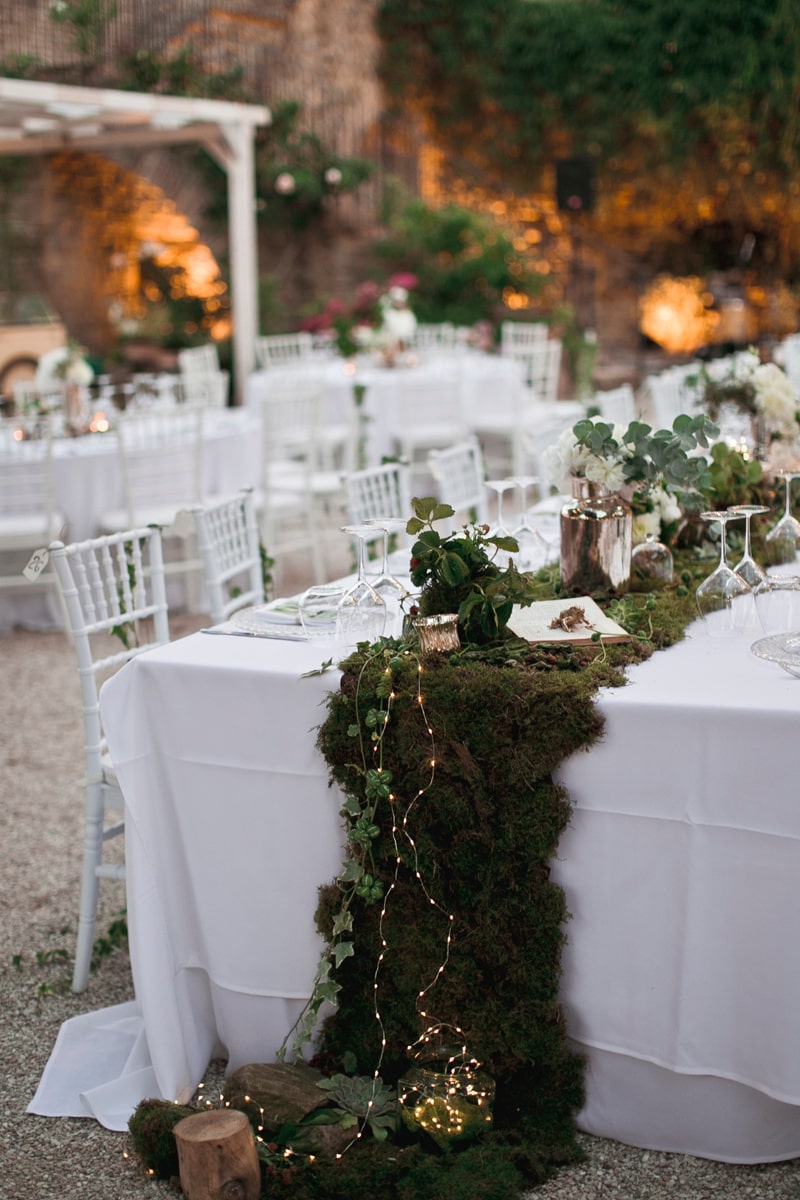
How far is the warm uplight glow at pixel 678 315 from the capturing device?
54.6 feet

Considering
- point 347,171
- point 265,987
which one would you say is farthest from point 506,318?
point 265,987

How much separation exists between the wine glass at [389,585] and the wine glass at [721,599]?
22.3 inches

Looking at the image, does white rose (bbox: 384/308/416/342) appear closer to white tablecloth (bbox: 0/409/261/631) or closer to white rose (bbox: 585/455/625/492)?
white tablecloth (bbox: 0/409/261/631)

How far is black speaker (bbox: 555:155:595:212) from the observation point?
44.1 feet

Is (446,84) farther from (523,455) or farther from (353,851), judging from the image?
(353,851)

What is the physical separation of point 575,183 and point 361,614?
39.7ft

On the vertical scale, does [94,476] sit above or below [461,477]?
below

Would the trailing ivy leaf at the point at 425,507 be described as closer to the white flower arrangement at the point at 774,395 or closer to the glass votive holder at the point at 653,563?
the glass votive holder at the point at 653,563

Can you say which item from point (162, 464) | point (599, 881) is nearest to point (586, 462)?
point (599, 881)

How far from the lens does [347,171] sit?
13617 millimetres

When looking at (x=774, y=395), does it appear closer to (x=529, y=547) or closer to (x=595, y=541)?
(x=529, y=547)

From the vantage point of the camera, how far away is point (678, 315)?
16.8m

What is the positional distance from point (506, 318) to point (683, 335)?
4857 millimetres

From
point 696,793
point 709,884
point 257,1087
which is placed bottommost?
point 257,1087
